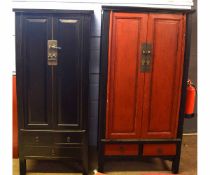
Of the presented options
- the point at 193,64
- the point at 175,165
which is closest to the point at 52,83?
the point at 175,165

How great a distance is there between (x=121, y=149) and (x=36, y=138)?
893 millimetres

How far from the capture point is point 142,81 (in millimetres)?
2434

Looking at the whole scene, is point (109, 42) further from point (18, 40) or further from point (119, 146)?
point (119, 146)

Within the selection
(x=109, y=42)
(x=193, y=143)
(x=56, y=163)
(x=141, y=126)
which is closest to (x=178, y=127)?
(x=141, y=126)

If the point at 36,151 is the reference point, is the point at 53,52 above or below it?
above

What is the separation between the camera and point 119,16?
2311mm

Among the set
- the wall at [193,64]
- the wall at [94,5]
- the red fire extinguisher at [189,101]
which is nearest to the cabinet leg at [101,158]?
the wall at [94,5]

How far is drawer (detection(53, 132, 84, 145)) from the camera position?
8.06 feet

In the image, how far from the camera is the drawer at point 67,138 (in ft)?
8.06

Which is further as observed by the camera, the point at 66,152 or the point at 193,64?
the point at 193,64

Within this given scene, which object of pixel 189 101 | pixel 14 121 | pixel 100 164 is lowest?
pixel 100 164

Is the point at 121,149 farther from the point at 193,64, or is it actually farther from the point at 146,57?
the point at 193,64

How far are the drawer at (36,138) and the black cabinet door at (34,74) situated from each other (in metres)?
0.07

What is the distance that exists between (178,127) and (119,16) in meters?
1.31
